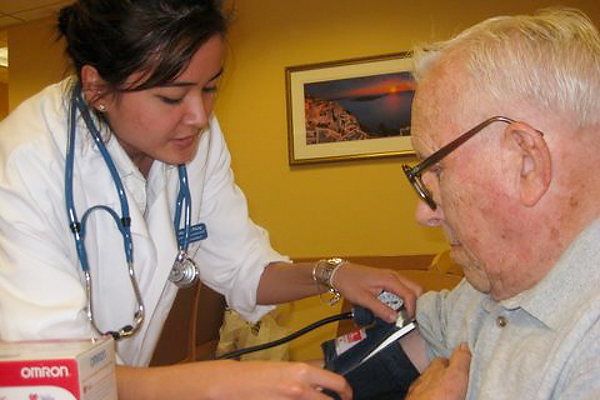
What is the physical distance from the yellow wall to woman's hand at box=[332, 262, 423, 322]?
6.20ft

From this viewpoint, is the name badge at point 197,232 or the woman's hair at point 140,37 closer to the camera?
the woman's hair at point 140,37

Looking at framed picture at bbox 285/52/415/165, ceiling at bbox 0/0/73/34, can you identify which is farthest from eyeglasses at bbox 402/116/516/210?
ceiling at bbox 0/0/73/34

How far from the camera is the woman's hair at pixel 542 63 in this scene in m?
0.77

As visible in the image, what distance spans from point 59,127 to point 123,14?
0.88 feet

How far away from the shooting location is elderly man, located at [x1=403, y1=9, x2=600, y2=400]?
766mm

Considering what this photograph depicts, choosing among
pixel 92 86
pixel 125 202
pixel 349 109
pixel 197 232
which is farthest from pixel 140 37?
pixel 349 109

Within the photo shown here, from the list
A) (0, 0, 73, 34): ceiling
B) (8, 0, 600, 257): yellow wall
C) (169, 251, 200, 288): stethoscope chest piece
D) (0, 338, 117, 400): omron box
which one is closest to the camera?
(0, 338, 117, 400): omron box

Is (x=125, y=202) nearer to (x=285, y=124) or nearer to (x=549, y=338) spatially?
(x=549, y=338)

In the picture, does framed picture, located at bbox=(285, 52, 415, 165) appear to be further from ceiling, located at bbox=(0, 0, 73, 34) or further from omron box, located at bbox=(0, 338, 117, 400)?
omron box, located at bbox=(0, 338, 117, 400)

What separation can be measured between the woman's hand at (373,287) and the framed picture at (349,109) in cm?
189

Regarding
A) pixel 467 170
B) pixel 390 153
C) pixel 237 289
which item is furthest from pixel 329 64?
pixel 467 170

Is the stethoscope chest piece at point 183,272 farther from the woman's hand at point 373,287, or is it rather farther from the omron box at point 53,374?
the omron box at point 53,374

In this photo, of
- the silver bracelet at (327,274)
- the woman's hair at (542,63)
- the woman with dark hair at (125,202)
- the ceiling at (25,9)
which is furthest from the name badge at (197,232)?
the ceiling at (25,9)

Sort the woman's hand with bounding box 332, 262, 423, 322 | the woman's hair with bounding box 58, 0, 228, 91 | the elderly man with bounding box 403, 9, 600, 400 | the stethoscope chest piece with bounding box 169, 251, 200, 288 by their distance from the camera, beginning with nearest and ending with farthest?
Result: the elderly man with bounding box 403, 9, 600, 400 < the woman's hair with bounding box 58, 0, 228, 91 < the woman's hand with bounding box 332, 262, 423, 322 < the stethoscope chest piece with bounding box 169, 251, 200, 288
